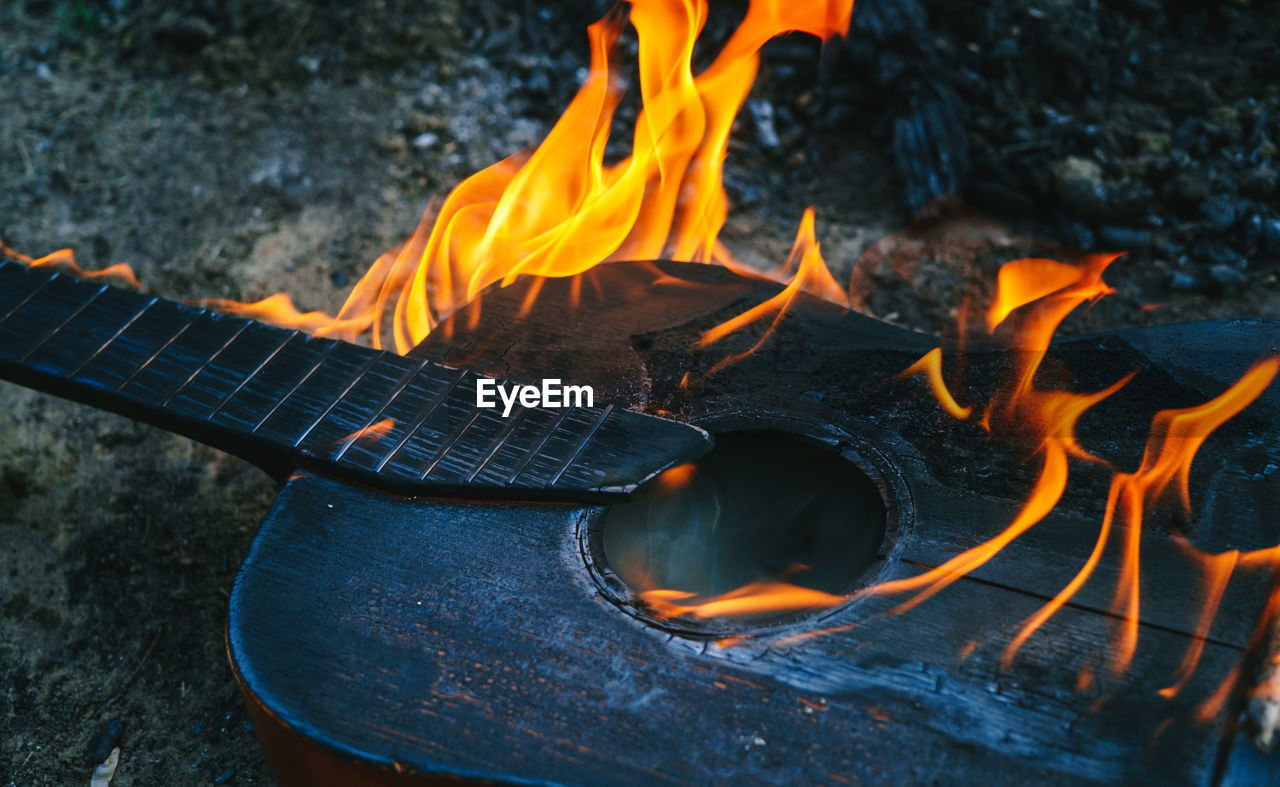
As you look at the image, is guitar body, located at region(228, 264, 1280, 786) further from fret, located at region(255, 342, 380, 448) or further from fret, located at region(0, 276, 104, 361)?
fret, located at region(0, 276, 104, 361)

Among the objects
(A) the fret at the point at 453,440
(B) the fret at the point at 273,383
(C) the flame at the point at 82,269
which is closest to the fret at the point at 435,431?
(A) the fret at the point at 453,440

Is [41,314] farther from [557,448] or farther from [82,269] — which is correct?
[82,269]

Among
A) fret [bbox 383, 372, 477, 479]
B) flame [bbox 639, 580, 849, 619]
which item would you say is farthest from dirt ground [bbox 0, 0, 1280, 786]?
flame [bbox 639, 580, 849, 619]

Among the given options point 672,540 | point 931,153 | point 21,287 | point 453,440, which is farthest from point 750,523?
point 931,153

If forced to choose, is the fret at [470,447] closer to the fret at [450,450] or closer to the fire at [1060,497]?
the fret at [450,450]

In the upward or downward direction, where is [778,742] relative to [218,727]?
upward

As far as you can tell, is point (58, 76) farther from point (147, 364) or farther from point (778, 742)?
point (778, 742)

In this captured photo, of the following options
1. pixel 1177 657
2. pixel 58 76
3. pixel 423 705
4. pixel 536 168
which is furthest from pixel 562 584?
pixel 58 76
